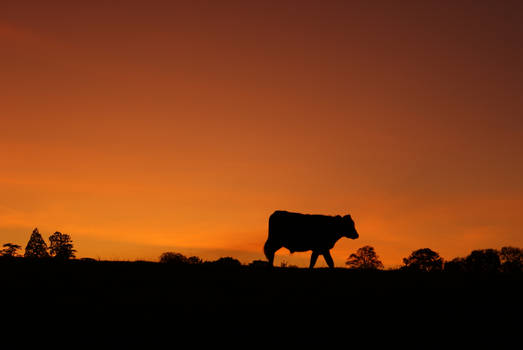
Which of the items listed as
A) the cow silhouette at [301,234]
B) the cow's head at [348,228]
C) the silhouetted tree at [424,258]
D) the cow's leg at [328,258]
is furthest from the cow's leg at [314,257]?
the silhouetted tree at [424,258]

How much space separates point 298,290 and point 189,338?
5809mm

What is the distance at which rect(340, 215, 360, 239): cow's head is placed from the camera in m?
30.3

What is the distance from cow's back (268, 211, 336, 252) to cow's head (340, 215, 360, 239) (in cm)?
185

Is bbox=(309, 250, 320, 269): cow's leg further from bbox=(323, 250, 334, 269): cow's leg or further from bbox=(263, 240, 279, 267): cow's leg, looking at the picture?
bbox=(263, 240, 279, 267): cow's leg

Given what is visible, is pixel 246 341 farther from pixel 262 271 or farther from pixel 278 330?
pixel 262 271

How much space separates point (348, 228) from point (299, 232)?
4.34 m

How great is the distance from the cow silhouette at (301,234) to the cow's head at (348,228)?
1.42 meters

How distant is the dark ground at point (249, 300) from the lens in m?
13.5

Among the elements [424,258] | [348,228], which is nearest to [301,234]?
[348,228]

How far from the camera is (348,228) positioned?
101 feet

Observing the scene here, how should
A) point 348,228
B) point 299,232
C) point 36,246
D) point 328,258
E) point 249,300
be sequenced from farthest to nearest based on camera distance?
point 36,246
point 348,228
point 328,258
point 299,232
point 249,300

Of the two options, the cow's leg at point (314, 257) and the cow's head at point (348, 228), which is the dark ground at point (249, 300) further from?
the cow's head at point (348, 228)

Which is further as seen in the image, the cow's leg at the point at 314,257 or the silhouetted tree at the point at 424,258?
the silhouetted tree at the point at 424,258

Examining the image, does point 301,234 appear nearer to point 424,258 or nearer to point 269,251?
point 269,251
